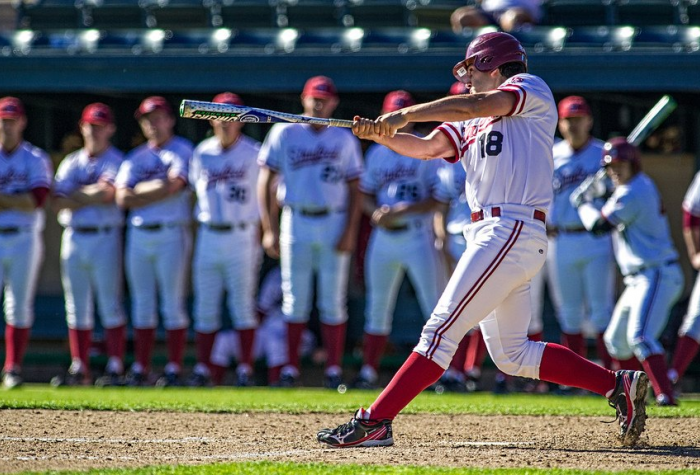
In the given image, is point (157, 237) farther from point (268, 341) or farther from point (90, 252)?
point (268, 341)

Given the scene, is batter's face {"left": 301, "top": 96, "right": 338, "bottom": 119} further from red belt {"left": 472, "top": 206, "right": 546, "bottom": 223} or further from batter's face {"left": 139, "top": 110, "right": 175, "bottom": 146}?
red belt {"left": 472, "top": 206, "right": 546, "bottom": 223}

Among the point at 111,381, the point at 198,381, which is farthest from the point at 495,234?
the point at 111,381

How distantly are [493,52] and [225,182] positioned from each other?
4086 millimetres

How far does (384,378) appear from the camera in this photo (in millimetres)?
9445

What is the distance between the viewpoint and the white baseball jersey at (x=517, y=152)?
4.19 metres

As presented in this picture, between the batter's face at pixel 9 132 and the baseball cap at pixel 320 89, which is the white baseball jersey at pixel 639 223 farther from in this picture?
the batter's face at pixel 9 132

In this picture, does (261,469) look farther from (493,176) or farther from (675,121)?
(675,121)

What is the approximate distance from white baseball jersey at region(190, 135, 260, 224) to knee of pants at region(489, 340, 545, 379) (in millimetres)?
4112

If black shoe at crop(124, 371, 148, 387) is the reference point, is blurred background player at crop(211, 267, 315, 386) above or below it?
above

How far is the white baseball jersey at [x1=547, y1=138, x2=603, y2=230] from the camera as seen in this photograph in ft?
25.5

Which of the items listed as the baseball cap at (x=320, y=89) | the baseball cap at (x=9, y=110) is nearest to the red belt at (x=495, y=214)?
the baseball cap at (x=320, y=89)

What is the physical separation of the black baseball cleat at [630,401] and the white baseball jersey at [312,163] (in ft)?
12.8

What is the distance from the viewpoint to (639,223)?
6453mm

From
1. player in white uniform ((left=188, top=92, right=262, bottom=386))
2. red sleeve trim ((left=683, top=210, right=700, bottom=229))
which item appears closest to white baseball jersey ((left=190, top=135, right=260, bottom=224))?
player in white uniform ((left=188, top=92, right=262, bottom=386))
